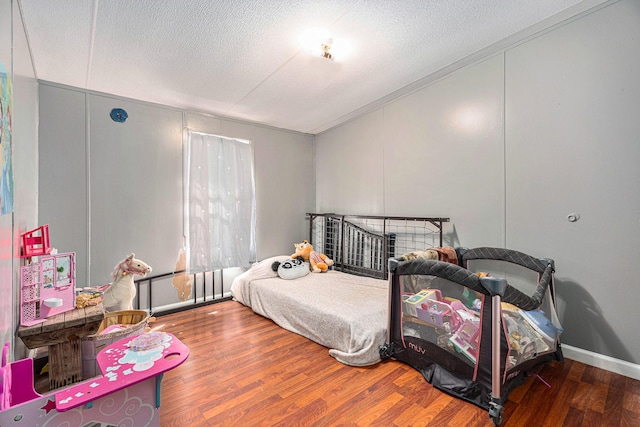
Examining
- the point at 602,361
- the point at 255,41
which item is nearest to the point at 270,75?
the point at 255,41

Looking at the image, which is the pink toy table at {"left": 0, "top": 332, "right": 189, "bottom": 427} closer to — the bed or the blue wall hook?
the bed

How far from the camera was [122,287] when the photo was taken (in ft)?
7.54

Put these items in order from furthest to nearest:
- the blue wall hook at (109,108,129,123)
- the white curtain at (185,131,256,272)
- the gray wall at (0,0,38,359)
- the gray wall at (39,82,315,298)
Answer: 1. the white curtain at (185,131,256,272)
2. the blue wall hook at (109,108,129,123)
3. the gray wall at (39,82,315,298)
4. the gray wall at (0,0,38,359)

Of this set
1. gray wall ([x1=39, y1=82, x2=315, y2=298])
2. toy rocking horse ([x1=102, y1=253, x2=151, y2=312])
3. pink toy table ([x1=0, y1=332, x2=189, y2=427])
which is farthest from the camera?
gray wall ([x1=39, y1=82, x2=315, y2=298])

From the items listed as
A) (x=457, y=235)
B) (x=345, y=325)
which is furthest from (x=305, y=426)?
(x=457, y=235)

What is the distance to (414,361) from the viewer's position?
6.35ft

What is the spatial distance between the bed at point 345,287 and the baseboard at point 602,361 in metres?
1.27

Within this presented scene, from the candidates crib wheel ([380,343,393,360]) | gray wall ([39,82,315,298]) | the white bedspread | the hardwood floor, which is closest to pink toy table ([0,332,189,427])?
Answer: the hardwood floor

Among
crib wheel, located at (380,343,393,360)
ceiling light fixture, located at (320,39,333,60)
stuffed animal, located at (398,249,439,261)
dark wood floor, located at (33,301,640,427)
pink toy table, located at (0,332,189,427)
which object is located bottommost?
dark wood floor, located at (33,301,640,427)

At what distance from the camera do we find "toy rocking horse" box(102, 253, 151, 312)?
226 centimetres

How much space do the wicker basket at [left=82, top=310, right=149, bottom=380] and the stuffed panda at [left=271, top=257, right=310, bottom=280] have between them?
152cm

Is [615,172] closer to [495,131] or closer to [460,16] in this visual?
[495,131]

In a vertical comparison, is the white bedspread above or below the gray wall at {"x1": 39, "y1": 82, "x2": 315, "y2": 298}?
below

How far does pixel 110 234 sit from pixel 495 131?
13.0ft
